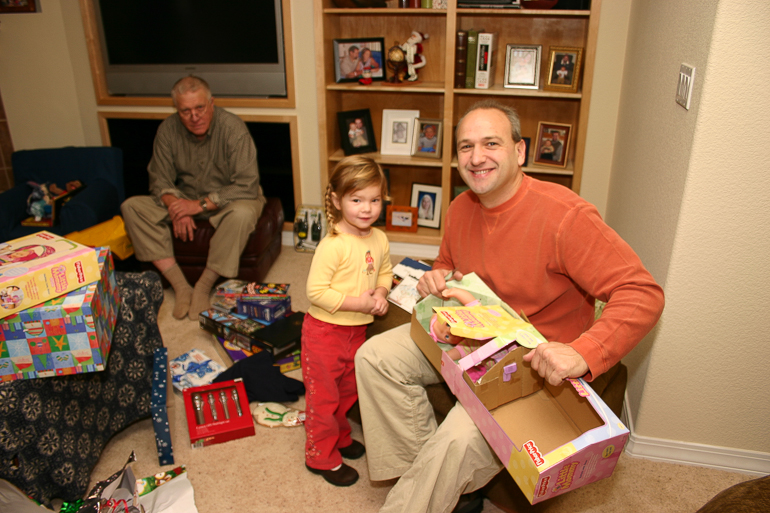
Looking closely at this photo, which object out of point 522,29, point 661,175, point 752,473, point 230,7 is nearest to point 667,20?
point 661,175

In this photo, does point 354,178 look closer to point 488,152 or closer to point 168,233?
point 488,152

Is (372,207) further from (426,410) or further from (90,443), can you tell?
(90,443)

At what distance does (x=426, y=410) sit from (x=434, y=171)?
2.28 m

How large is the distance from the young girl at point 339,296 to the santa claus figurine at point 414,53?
1.77 metres

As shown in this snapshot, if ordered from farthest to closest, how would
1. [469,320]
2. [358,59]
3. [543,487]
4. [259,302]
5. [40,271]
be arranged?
1. [358,59]
2. [259,302]
3. [40,271]
4. [469,320]
5. [543,487]

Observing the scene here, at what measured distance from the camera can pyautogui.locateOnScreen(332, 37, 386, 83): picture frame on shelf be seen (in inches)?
130

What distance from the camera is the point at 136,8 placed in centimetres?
342

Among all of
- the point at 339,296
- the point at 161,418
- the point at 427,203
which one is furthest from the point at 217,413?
the point at 427,203

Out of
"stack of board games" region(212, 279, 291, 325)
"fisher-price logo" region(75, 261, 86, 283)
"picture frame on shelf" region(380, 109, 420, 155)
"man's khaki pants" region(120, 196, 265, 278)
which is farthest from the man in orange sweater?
"picture frame on shelf" region(380, 109, 420, 155)

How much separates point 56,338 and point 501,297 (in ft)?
4.10

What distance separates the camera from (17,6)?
3.51 metres

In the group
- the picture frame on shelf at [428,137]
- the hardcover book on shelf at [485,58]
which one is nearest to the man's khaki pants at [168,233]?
the picture frame on shelf at [428,137]

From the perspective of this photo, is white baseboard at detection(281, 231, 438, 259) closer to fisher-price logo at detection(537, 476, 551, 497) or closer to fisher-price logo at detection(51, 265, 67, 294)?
fisher-price logo at detection(51, 265, 67, 294)

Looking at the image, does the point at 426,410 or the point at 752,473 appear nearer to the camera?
A: the point at 426,410
